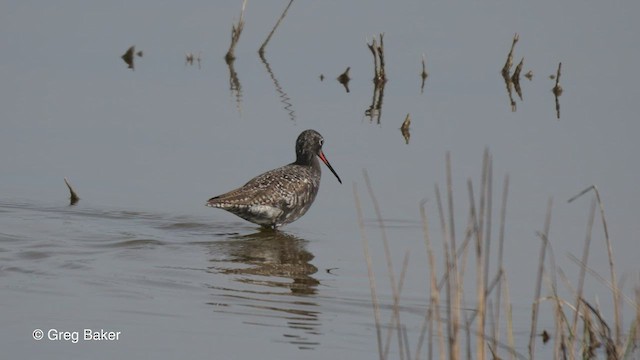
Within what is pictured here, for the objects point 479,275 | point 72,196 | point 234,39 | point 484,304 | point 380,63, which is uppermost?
point 234,39

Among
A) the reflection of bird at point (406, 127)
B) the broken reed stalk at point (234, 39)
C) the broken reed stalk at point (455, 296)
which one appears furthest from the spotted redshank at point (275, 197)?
the broken reed stalk at point (234, 39)

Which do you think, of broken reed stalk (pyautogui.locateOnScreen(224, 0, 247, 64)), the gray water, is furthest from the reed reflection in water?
broken reed stalk (pyautogui.locateOnScreen(224, 0, 247, 64))

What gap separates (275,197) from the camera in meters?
12.8

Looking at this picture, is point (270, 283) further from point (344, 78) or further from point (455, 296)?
point (344, 78)

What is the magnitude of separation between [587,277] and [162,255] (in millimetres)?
3368

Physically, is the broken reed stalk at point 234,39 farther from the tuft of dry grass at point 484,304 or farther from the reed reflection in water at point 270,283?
the tuft of dry grass at point 484,304

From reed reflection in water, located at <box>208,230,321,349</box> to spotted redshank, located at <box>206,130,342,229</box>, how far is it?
190 mm

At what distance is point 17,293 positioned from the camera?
963 cm

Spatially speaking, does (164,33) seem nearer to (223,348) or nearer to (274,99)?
(274,99)

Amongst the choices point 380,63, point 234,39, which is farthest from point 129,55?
point 380,63

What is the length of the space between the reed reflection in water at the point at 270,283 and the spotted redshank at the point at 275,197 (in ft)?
0.62

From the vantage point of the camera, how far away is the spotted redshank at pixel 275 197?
12570 millimetres

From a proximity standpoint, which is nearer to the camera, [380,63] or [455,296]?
→ [455,296]

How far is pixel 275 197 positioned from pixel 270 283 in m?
2.17
